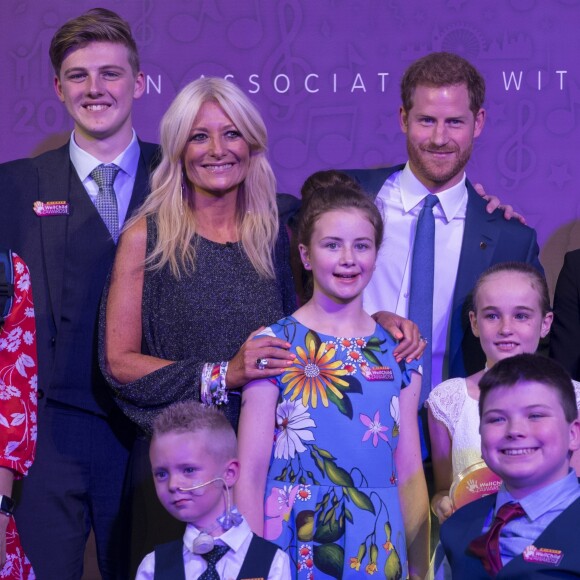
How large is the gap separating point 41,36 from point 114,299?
170 centimetres

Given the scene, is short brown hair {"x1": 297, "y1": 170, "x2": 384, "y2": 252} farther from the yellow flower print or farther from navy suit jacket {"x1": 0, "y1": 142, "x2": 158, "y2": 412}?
navy suit jacket {"x1": 0, "y1": 142, "x2": 158, "y2": 412}

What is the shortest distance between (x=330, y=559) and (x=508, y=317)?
3.01 feet

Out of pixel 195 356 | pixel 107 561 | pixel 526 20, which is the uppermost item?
pixel 526 20

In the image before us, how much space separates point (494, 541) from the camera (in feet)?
8.13

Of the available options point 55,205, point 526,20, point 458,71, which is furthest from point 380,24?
point 55,205

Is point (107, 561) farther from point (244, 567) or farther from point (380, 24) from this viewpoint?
point (380, 24)

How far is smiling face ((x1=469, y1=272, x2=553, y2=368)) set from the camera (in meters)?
3.26

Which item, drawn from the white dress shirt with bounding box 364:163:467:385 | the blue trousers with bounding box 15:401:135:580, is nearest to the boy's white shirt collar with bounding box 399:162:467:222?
the white dress shirt with bounding box 364:163:467:385

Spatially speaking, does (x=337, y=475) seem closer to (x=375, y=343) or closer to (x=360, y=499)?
(x=360, y=499)

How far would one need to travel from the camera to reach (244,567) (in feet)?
8.33

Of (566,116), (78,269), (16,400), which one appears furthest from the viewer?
(566,116)

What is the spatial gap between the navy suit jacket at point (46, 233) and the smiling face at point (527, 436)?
135 centimetres

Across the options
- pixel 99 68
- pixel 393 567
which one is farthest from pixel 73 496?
pixel 99 68

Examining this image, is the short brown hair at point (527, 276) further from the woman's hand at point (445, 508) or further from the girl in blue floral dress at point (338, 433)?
the woman's hand at point (445, 508)
